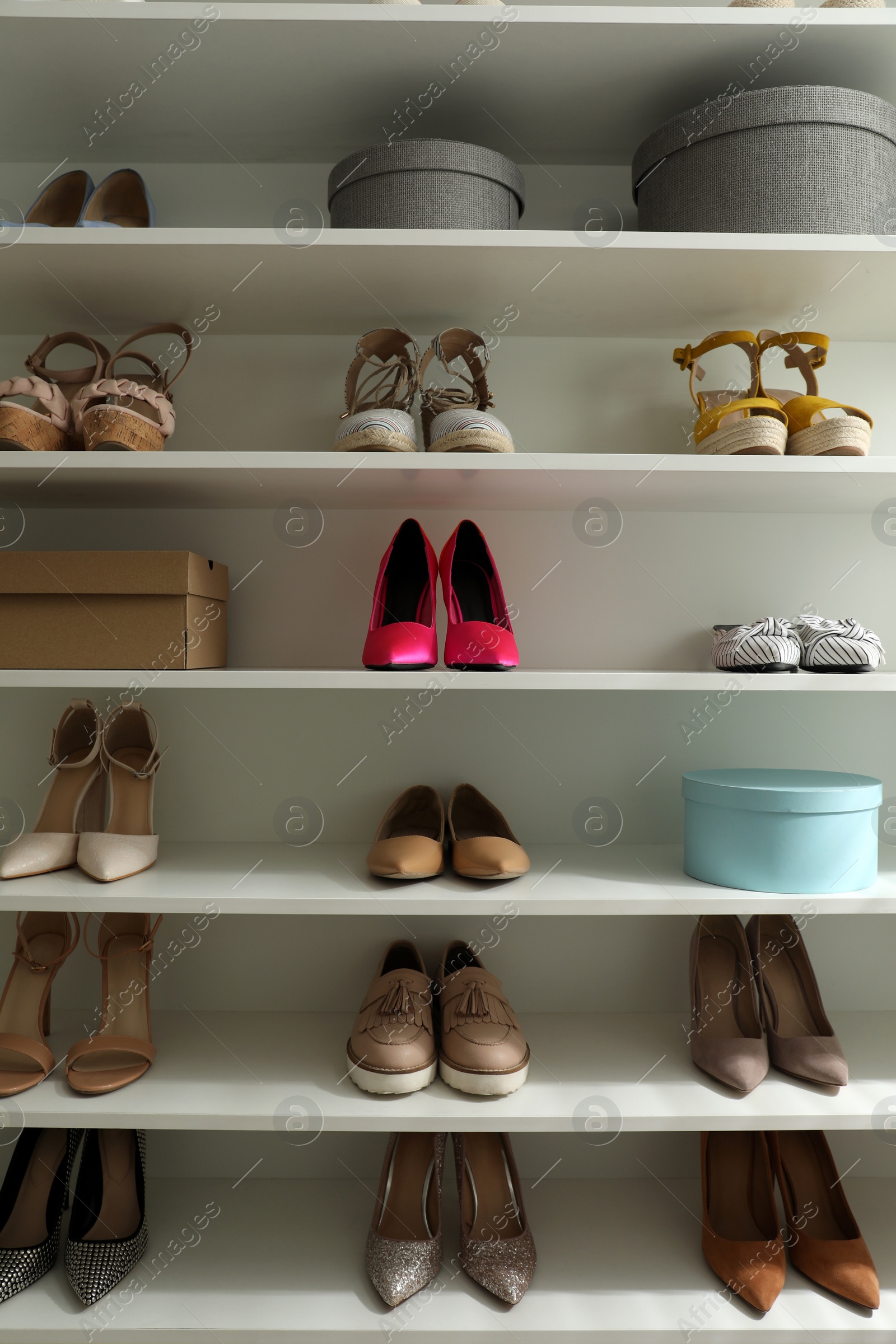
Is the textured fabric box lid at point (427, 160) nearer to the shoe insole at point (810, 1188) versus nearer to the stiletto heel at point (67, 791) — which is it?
the stiletto heel at point (67, 791)

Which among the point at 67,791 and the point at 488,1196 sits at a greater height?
the point at 67,791

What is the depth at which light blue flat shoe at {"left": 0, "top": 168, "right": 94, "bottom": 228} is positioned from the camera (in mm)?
1464

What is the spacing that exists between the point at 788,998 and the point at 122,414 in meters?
1.62

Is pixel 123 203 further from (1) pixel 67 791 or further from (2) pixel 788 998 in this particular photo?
(2) pixel 788 998

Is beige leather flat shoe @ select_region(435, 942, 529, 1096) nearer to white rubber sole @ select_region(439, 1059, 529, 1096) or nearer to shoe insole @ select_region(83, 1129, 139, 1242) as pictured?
white rubber sole @ select_region(439, 1059, 529, 1096)

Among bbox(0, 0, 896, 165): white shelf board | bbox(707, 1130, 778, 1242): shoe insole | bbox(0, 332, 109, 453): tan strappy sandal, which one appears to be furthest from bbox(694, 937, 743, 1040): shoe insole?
bbox(0, 0, 896, 165): white shelf board

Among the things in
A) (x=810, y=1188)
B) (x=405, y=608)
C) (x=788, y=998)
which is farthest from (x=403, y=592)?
(x=810, y=1188)

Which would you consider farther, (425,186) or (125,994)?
(125,994)

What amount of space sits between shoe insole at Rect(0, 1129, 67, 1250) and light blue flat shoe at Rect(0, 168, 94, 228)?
170cm

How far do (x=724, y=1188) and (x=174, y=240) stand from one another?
74.6 inches

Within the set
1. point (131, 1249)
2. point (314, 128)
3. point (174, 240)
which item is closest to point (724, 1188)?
point (131, 1249)

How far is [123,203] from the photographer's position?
1508mm

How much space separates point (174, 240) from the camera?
1.26 metres

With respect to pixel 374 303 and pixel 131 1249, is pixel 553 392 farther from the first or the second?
pixel 131 1249
